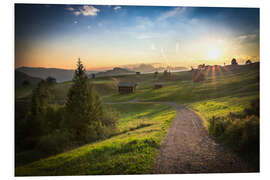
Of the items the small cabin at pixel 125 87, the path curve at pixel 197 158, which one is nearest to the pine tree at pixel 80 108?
the path curve at pixel 197 158

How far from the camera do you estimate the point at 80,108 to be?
805 centimetres

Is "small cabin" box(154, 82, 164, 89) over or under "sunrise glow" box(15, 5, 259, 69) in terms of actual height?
under

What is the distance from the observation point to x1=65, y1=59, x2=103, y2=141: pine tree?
7.93m

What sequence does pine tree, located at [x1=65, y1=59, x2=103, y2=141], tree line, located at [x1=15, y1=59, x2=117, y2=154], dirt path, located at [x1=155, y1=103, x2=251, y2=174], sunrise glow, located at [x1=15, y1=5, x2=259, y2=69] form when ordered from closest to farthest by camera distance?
1. dirt path, located at [x1=155, y1=103, x2=251, y2=174]
2. tree line, located at [x1=15, y1=59, x2=117, y2=154]
3. sunrise glow, located at [x1=15, y1=5, x2=259, y2=69]
4. pine tree, located at [x1=65, y1=59, x2=103, y2=141]

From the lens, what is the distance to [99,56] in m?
8.55

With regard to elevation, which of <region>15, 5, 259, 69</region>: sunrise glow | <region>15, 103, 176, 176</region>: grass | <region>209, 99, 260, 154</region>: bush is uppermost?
<region>15, 5, 259, 69</region>: sunrise glow

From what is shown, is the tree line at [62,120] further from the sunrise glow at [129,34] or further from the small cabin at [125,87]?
the small cabin at [125,87]

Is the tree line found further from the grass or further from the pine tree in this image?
the grass

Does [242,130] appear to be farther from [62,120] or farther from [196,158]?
[62,120]

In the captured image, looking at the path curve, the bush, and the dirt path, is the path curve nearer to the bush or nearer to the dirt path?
the dirt path

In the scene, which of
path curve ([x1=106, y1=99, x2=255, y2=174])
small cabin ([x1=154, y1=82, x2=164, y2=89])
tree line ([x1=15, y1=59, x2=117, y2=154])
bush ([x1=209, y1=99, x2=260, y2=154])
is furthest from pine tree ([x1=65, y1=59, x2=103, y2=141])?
small cabin ([x1=154, y1=82, x2=164, y2=89])

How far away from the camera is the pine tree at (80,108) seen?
7.93m

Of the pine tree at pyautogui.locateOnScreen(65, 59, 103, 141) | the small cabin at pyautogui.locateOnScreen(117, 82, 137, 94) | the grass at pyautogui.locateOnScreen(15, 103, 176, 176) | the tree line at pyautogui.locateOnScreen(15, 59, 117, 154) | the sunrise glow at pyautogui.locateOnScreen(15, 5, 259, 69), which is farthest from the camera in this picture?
the small cabin at pyautogui.locateOnScreen(117, 82, 137, 94)

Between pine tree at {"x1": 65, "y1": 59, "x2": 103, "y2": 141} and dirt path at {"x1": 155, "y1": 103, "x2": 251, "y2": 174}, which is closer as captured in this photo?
dirt path at {"x1": 155, "y1": 103, "x2": 251, "y2": 174}
